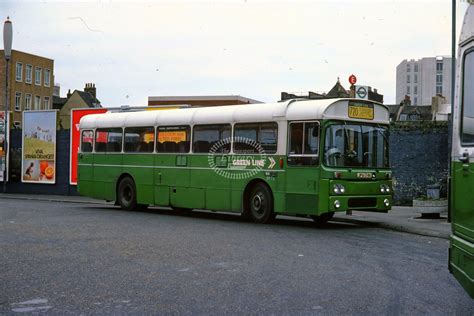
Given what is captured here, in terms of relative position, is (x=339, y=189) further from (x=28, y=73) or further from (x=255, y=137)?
(x=28, y=73)

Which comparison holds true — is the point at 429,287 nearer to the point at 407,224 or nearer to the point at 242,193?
the point at 407,224

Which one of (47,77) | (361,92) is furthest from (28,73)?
(361,92)

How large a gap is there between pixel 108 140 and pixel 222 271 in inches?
520

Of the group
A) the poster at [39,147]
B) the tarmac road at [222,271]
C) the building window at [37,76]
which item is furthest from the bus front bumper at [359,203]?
the building window at [37,76]

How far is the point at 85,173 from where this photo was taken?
2188 cm

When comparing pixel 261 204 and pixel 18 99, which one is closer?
pixel 261 204

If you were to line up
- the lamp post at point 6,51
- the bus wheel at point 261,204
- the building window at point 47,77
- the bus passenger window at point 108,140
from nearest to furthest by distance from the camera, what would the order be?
the bus wheel at point 261,204
the bus passenger window at point 108,140
the lamp post at point 6,51
the building window at point 47,77

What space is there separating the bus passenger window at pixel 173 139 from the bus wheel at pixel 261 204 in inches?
111

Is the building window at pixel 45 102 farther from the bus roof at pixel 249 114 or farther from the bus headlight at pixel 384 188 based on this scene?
the bus headlight at pixel 384 188

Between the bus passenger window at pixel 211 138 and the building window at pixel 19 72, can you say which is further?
the building window at pixel 19 72

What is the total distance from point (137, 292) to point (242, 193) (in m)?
9.14

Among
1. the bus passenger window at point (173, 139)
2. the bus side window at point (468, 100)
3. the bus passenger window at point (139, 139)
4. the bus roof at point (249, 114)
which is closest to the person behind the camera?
the bus side window at point (468, 100)

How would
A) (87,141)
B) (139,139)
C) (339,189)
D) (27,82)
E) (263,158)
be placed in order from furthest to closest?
1. (27,82)
2. (87,141)
3. (139,139)
4. (263,158)
5. (339,189)

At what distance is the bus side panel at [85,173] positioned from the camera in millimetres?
21641
